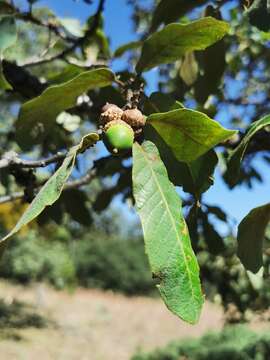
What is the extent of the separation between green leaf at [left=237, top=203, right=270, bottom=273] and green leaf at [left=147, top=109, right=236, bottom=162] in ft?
0.78

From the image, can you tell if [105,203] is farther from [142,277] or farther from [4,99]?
[142,277]

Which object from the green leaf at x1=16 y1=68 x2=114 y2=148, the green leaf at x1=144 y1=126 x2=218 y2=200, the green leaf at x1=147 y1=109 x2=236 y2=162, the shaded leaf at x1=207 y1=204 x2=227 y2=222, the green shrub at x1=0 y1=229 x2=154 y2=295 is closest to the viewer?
the green leaf at x1=147 y1=109 x2=236 y2=162

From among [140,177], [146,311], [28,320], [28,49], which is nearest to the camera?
[140,177]

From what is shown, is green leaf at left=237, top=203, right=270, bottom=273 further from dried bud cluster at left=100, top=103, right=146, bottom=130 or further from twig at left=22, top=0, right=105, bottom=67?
twig at left=22, top=0, right=105, bottom=67

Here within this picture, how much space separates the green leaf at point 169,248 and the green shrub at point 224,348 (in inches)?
202

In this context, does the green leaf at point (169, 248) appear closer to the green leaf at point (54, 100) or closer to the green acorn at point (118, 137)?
the green acorn at point (118, 137)

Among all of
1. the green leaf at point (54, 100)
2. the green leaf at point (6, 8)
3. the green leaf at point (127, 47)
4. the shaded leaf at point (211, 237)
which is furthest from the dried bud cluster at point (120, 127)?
the green leaf at point (6, 8)

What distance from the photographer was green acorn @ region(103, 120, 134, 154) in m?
1.26

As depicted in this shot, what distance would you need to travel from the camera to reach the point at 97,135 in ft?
4.19

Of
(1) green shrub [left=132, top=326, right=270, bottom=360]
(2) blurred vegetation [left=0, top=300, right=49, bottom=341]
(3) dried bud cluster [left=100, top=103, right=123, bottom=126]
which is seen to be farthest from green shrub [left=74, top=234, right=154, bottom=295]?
(3) dried bud cluster [left=100, top=103, right=123, bottom=126]

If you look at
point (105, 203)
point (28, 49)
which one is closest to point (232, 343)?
point (105, 203)

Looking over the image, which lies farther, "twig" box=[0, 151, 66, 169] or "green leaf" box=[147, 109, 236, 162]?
"twig" box=[0, 151, 66, 169]

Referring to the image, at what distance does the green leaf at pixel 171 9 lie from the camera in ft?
6.90

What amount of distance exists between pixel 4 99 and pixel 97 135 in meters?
2.14
